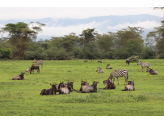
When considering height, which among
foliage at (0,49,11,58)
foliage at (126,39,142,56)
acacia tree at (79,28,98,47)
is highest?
acacia tree at (79,28,98,47)

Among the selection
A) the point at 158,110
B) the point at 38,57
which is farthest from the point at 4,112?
the point at 38,57

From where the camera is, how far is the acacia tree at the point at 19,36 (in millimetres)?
61947

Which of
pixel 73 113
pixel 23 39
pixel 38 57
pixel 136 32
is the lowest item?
pixel 73 113

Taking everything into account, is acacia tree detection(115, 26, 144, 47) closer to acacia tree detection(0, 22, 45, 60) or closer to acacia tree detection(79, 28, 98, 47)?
acacia tree detection(79, 28, 98, 47)

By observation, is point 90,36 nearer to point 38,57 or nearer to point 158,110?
point 38,57

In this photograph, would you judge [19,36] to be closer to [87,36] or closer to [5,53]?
[5,53]

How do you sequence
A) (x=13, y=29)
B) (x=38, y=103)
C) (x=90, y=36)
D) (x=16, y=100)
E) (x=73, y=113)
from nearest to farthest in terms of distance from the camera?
(x=73, y=113) → (x=38, y=103) → (x=16, y=100) → (x=13, y=29) → (x=90, y=36)

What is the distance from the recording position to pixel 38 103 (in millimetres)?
9789

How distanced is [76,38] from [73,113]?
253ft

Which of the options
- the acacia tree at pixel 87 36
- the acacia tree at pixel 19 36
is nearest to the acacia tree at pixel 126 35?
the acacia tree at pixel 87 36

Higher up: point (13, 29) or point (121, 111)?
point (13, 29)

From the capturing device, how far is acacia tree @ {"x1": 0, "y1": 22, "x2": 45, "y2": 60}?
61947 millimetres

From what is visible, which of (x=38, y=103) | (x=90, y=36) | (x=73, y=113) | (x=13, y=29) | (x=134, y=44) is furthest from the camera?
(x=90, y=36)

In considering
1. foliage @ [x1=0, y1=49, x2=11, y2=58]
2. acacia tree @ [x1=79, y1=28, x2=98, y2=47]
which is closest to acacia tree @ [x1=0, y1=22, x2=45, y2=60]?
foliage @ [x1=0, y1=49, x2=11, y2=58]
